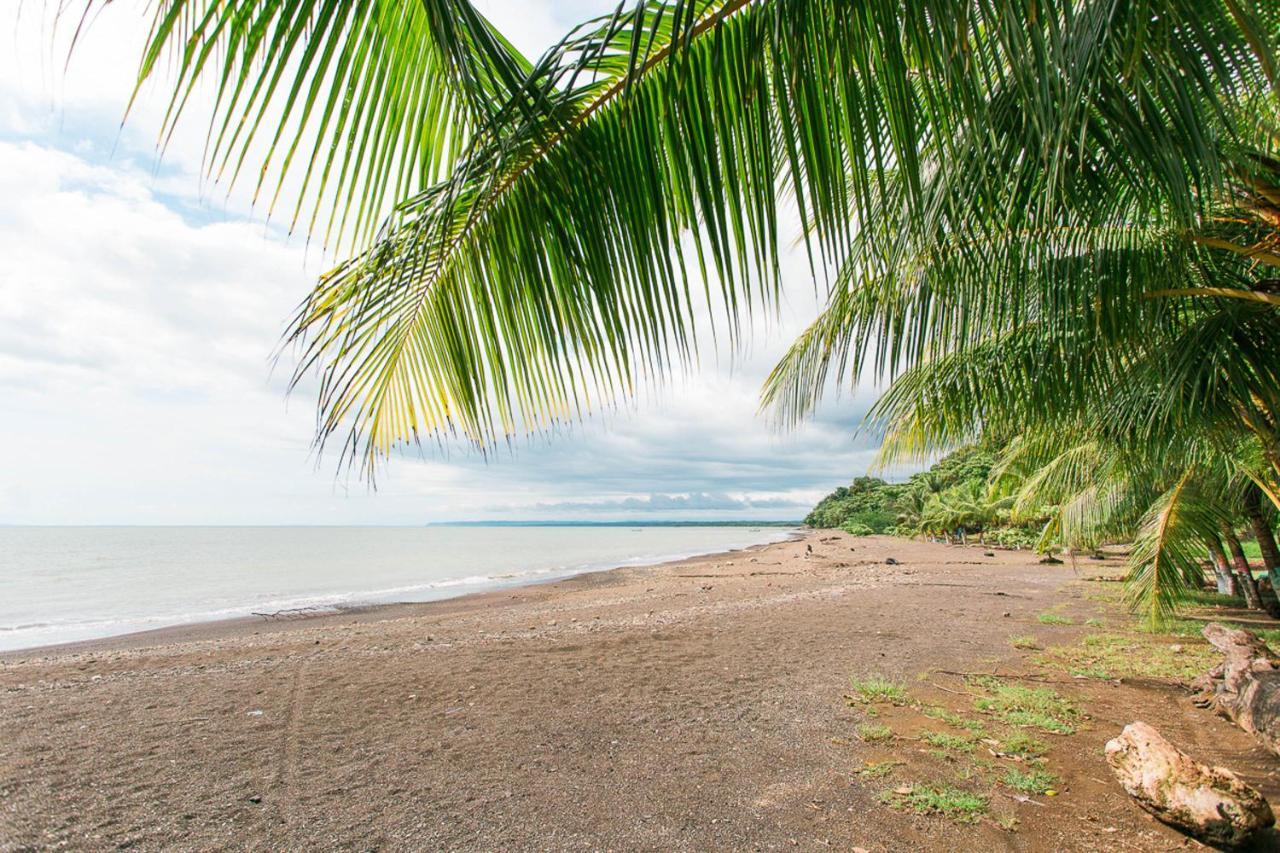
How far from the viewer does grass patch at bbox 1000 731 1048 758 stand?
14.6 feet

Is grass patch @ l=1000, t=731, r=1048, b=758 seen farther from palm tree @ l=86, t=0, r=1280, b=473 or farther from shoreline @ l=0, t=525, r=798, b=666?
shoreline @ l=0, t=525, r=798, b=666

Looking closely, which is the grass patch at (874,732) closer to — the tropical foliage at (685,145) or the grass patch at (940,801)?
the grass patch at (940,801)

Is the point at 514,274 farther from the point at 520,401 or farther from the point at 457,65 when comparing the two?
the point at 457,65

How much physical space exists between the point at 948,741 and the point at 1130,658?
4207mm

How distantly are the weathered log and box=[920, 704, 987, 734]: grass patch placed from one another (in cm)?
113

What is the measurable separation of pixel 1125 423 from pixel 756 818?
10.2 ft

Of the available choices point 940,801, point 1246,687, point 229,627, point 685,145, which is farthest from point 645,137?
point 229,627

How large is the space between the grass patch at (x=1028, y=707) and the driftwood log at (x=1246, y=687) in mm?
1110

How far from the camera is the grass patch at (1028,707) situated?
501 cm

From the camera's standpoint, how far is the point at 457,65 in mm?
965

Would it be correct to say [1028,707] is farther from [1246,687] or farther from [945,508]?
[945,508]

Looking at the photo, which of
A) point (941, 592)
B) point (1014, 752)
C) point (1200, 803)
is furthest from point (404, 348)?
point (941, 592)

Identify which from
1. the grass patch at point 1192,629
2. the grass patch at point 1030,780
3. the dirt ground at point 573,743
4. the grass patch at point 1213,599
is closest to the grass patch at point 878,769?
the dirt ground at point 573,743

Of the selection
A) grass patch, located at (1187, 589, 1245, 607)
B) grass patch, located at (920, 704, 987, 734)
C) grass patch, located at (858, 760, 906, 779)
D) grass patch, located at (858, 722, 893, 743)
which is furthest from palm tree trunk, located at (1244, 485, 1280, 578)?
grass patch, located at (858, 760, 906, 779)
